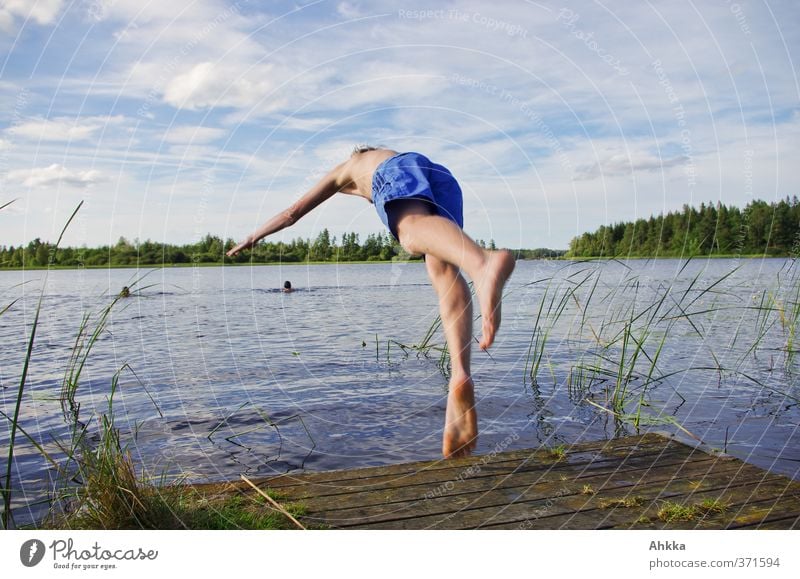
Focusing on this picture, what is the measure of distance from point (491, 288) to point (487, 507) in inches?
39.4

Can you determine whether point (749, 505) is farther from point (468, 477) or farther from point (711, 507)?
point (468, 477)

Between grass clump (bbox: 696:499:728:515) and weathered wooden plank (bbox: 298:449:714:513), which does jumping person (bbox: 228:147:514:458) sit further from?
grass clump (bbox: 696:499:728:515)

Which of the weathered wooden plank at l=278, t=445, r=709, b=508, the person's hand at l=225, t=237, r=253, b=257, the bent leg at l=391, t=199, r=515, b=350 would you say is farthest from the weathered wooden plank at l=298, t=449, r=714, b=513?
the person's hand at l=225, t=237, r=253, b=257

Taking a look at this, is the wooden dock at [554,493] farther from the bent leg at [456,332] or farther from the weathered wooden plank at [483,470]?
the bent leg at [456,332]

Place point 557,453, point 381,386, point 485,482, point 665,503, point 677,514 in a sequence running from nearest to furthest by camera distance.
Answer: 1. point 677,514
2. point 665,503
3. point 485,482
4. point 557,453
5. point 381,386

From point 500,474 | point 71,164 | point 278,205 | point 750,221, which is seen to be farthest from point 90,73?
point 750,221

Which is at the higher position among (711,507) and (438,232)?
(438,232)

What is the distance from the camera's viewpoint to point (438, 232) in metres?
2.79

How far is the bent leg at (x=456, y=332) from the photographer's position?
125 inches

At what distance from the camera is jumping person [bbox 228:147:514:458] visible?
8.69 ft

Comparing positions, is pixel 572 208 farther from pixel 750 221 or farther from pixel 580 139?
pixel 750 221

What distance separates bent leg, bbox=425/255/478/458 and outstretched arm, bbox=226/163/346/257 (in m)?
0.63

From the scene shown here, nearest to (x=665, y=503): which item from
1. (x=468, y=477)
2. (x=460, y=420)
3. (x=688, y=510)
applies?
(x=688, y=510)
